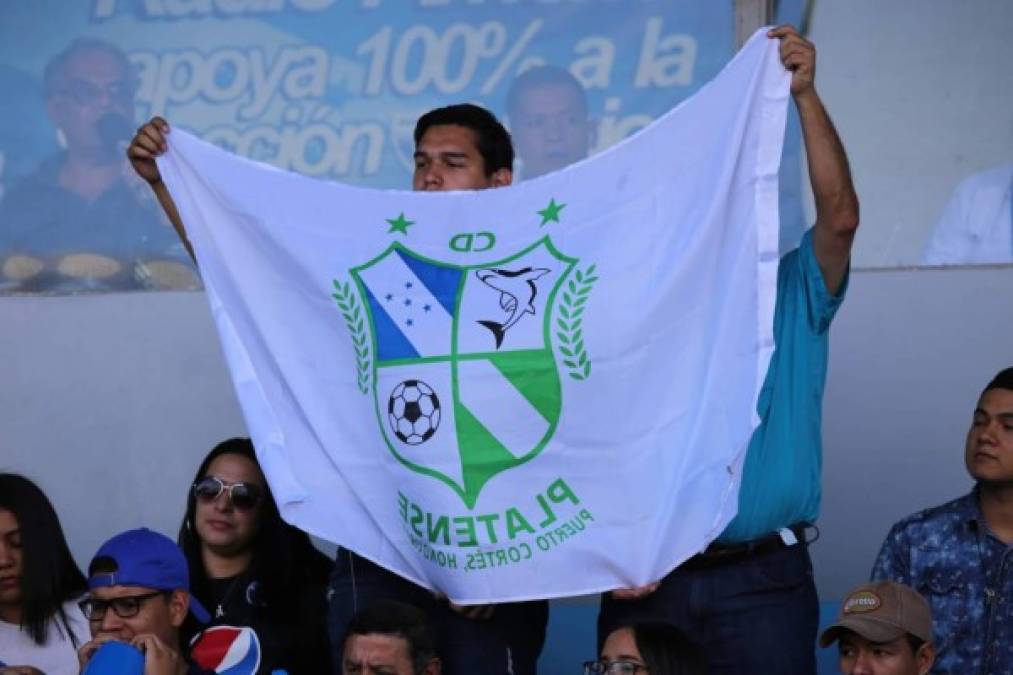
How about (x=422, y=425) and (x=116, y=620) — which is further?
(x=116, y=620)

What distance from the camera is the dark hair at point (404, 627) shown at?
4.78 metres

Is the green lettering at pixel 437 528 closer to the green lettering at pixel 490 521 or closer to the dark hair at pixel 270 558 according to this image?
the green lettering at pixel 490 521

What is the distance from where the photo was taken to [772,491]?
15.5 feet

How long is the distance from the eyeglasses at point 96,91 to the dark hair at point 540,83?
140 centimetres

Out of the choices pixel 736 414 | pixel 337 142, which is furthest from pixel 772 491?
pixel 337 142

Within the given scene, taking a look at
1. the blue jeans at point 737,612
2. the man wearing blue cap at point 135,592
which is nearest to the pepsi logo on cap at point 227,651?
the man wearing blue cap at point 135,592

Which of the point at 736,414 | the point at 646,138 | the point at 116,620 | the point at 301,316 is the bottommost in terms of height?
the point at 116,620

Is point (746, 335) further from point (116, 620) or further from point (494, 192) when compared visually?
point (116, 620)

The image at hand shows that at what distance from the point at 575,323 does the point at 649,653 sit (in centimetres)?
80

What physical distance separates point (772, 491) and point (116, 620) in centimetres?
171

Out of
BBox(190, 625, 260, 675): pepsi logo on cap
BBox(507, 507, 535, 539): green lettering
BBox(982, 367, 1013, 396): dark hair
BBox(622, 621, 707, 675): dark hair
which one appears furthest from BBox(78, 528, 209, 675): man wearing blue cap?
BBox(982, 367, 1013, 396): dark hair

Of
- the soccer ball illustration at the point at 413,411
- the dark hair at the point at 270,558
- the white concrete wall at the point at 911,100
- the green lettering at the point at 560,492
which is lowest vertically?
the dark hair at the point at 270,558

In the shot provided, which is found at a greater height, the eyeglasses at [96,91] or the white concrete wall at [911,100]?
the eyeglasses at [96,91]

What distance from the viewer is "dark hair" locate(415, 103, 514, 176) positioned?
5.26 metres
